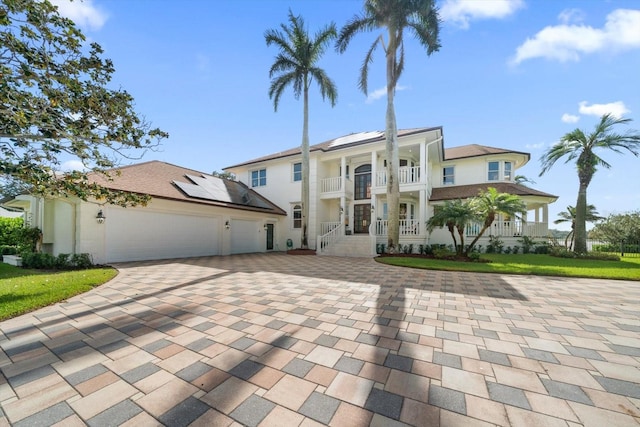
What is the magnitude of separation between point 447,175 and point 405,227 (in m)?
7.45

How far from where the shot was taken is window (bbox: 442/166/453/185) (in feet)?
63.3

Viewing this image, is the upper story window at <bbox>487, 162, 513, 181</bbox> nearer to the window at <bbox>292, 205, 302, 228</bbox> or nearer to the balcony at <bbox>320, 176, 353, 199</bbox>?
the balcony at <bbox>320, 176, 353, 199</bbox>

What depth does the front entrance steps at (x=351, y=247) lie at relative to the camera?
13.9 metres

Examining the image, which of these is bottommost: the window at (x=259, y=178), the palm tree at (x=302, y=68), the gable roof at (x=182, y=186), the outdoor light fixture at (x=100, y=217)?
the outdoor light fixture at (x=100, y=217)

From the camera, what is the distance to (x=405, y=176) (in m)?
15.2

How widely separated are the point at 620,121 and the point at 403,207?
11858mm

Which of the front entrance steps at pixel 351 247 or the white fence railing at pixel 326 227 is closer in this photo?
the front entrance steps at pixel 351 247

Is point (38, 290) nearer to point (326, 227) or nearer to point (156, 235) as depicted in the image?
point (156, 235)

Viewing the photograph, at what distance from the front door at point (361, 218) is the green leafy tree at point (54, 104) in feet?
42.6

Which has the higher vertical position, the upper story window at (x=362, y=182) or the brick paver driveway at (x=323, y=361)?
the upper story window at (x=362, y=182)

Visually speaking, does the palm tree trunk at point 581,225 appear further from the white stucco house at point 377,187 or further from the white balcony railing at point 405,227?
the white balcony railing at point 405,227

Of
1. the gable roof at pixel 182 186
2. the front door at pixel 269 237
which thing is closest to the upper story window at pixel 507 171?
the gable roof at pixel 182 186

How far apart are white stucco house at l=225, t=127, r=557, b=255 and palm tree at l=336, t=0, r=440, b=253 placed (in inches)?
70.2

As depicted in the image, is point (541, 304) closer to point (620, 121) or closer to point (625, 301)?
point (625, 301)
